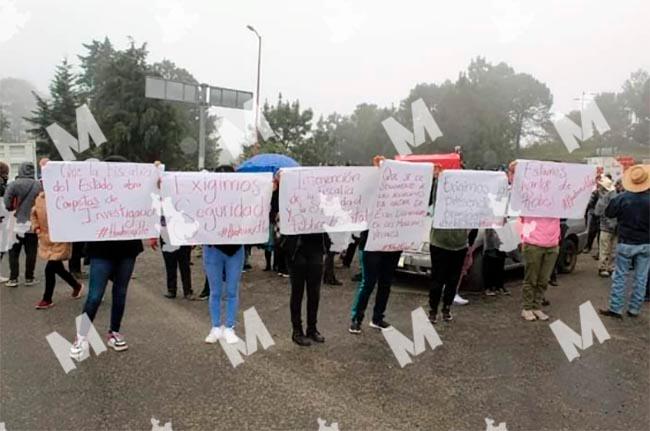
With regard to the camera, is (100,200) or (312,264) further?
(312,264)

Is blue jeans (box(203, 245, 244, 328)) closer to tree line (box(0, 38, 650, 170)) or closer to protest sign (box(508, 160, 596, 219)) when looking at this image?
protest sign (box(508, 160, 596, 219))

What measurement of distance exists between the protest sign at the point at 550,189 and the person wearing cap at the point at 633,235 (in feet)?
1.40

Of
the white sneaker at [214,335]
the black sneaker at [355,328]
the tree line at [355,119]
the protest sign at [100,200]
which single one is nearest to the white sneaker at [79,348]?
the protest sign at [100,200]

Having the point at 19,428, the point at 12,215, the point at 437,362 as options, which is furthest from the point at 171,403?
the point at 12,215

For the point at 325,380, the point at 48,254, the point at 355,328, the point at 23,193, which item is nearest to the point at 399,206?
the point at 355,328

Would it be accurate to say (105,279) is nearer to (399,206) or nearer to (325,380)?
(325,380)

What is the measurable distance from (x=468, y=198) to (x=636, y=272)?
2.42m

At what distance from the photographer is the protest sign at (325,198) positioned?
15.9ft

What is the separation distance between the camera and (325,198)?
4969 mm

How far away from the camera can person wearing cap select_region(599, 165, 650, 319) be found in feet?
19.7

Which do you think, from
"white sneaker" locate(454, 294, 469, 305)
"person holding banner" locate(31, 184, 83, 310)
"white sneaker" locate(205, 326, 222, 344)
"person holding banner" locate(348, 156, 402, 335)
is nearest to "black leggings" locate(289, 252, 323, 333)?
"person holding banner" locate(348, 156, 402, 335)

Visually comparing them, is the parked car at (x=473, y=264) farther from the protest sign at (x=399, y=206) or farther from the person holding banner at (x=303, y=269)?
the person holding banner at (x=303, y=269)

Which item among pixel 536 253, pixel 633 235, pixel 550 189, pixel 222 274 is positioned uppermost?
pixel 550 189

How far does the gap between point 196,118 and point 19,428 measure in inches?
2450
